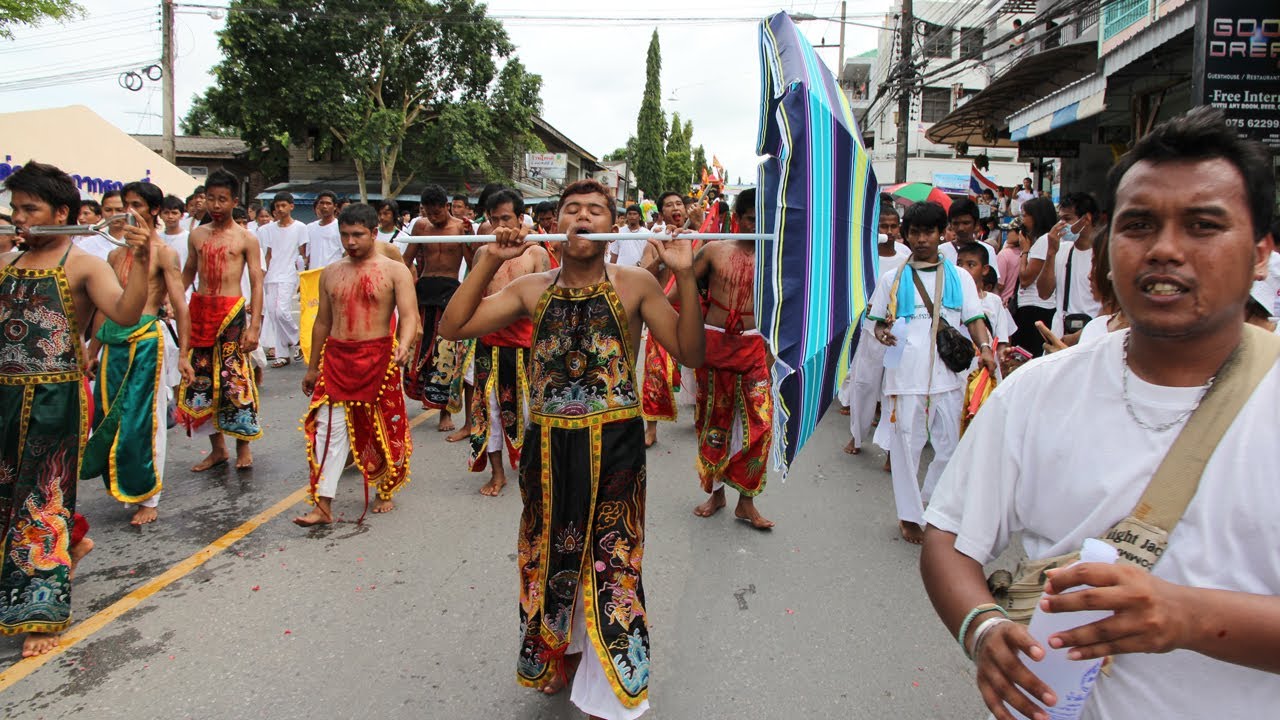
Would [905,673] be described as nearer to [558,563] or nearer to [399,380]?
[558,563]

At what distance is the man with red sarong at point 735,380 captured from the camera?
4.98 metres

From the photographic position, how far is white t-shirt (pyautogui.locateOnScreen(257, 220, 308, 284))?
10484mm

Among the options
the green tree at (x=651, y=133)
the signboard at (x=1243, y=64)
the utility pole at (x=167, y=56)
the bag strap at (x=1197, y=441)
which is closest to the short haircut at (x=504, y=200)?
the bag strap at (x=1197, y=441)

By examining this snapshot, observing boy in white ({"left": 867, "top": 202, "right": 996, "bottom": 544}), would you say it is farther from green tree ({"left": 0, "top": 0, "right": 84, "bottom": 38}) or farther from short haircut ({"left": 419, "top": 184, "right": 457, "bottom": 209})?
green tree ({"left": 0, "top": 0, "right": 84, "bottom": 38})

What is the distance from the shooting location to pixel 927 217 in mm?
4824

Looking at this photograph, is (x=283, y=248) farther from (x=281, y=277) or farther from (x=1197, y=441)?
(x=1197, y=441)

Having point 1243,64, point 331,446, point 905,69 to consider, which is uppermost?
point 905,69

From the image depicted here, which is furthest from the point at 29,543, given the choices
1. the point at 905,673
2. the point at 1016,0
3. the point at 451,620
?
the point at 1016,0

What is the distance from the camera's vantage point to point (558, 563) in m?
2.90

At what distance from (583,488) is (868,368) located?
13.1ft

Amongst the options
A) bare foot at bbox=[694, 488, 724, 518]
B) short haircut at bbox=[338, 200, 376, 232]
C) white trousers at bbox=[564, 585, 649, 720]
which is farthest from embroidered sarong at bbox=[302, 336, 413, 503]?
white trousers at bbox=[564, 585, 649, 720]

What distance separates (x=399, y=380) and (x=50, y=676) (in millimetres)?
2489

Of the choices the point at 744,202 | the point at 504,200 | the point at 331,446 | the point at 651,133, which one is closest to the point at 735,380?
the point at 744,202

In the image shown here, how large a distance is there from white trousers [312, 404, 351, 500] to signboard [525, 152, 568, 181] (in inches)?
1171
